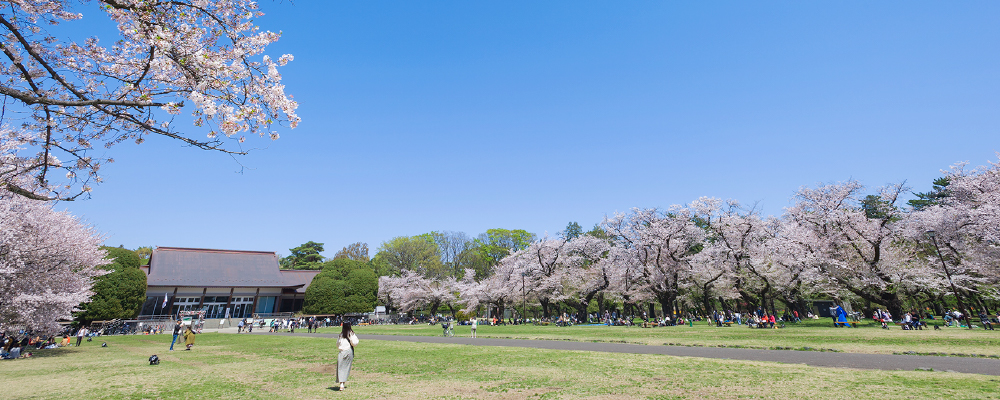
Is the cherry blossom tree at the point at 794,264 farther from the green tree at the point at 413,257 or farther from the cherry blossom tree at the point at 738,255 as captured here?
the green tree at the point at 413,257

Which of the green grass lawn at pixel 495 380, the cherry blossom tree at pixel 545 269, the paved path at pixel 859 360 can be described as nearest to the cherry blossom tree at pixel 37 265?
the green grass lawn at pixel 495 380

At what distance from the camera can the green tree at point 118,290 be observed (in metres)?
29.3

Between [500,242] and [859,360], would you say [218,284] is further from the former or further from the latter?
[859,360]

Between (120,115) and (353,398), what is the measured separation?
5.29 meters

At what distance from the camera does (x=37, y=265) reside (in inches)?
640

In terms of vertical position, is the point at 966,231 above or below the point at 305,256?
below

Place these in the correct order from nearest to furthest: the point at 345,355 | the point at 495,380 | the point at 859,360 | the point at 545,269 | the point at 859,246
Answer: the point at 345,355 < the point at 495,380 < the point at 859,360 < the point at 859,246 < the point at 545,269

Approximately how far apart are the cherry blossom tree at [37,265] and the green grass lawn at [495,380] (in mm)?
4806

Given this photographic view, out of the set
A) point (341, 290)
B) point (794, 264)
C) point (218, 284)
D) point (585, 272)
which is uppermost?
point (585, 272)

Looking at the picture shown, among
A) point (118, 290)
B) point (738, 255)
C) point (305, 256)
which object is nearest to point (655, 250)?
point (738, 255)

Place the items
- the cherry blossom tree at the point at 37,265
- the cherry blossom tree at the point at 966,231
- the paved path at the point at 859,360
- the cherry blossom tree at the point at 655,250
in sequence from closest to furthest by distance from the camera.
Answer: the paved path at the point at 859,360
the cherry blossom tree at the point at 37,265
the cherry blossom tree at the point at 966,231
the cherry blossom tree at the point at 655,250

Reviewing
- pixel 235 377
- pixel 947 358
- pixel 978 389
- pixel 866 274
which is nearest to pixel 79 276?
pixel 235 377

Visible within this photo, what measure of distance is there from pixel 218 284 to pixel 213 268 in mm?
3789

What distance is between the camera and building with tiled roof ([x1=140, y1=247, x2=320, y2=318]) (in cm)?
4394
